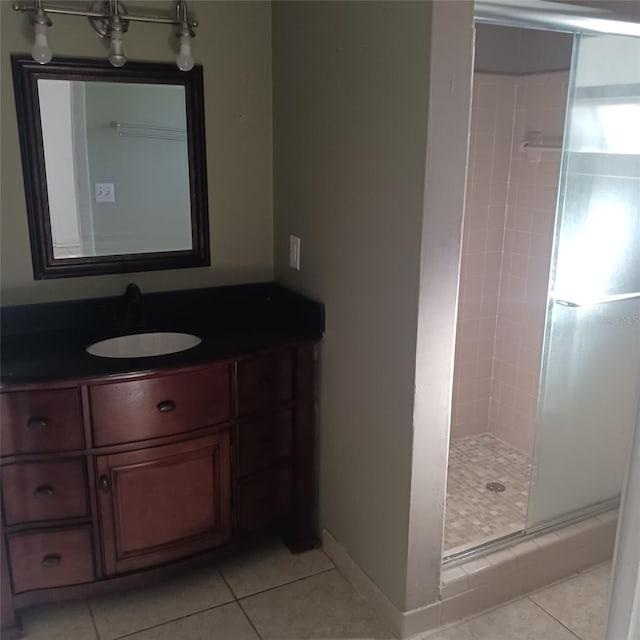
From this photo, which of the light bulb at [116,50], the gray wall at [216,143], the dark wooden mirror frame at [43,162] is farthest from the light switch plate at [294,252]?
the light bulb at [116,50]

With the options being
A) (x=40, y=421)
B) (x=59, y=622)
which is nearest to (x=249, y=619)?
(x=59, y=622)

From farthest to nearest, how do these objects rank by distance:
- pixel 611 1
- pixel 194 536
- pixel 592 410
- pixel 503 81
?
pixel 503 81 → pixel 592 410 → pixel 194 536 → pixel 611 1

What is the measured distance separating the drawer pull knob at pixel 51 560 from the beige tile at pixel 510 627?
1134 mm

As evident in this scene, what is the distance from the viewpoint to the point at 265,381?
88.2 inches

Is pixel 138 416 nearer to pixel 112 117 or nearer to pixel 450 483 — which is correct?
pixel 112 117

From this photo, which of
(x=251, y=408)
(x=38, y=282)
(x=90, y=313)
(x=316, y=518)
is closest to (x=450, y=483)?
(x=316, y=518)

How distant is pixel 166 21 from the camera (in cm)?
225

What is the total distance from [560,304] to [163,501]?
4.67 feet

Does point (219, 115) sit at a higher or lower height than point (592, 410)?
higher

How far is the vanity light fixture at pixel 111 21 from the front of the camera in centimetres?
204

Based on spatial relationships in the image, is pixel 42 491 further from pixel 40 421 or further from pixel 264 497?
pixel 264 497

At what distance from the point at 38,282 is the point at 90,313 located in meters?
0.19

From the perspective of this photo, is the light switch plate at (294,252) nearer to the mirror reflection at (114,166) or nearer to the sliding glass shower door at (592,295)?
the mirror reflection at (114,166)

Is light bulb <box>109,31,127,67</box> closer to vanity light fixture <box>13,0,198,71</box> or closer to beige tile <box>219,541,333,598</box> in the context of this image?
vanity light fixture <box>13,0,198,71</box>
